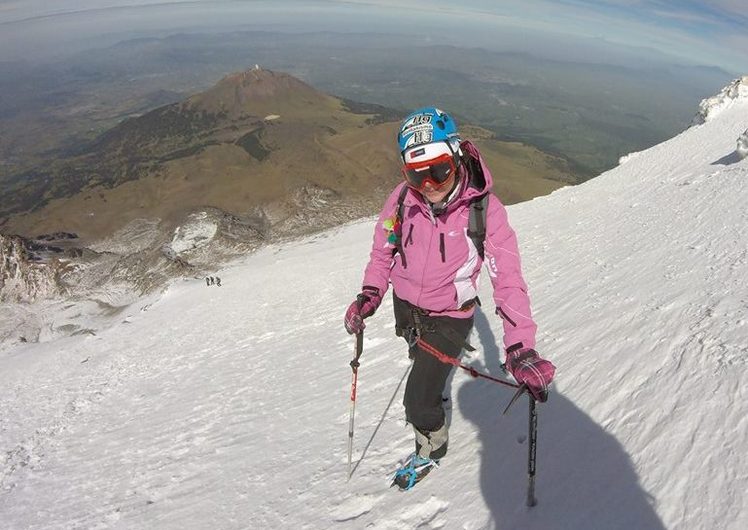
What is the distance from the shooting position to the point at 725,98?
34188 mm

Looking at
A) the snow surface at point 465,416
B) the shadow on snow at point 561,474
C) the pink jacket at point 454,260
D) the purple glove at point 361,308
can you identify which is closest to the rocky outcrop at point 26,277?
the snow surface at point 465,416

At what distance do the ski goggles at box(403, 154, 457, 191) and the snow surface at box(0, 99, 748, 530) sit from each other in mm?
2933

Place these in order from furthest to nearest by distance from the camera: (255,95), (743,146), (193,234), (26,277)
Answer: (255,95) → (193,234) → (26,277) → (743,146)

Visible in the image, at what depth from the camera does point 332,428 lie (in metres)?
7.29

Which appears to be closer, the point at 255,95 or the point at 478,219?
the point at 478,219

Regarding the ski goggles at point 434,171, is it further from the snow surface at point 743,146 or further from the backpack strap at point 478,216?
the snow surface at point 743,146

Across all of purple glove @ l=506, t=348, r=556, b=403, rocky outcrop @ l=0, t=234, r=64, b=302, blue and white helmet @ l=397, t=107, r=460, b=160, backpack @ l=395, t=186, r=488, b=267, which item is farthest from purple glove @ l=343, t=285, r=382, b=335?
rocky outcrop @ l=0, t=234, r=64, b=302

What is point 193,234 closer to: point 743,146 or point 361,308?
point 743,146

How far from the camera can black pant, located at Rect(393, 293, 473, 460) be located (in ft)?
15.0

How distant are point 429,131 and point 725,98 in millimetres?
41146

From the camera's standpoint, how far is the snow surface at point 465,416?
A: 13.1 ft

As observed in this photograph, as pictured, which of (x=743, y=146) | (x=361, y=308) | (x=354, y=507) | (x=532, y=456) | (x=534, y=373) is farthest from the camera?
(x=743, y=146)

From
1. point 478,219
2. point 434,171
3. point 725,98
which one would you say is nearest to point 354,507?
point 478,219

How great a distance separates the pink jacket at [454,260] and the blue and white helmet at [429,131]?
7.1 inches
